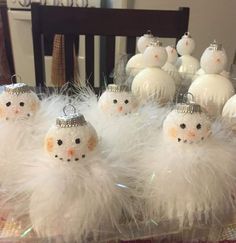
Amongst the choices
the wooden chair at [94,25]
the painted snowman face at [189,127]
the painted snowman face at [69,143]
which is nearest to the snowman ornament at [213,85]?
the painted snowman face at [189,127]

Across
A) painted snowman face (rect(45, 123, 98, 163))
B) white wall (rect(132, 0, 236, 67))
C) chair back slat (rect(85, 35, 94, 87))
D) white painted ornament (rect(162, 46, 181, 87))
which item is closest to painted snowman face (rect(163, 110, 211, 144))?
painted snowman face (rect(45, 123, 98, 163))

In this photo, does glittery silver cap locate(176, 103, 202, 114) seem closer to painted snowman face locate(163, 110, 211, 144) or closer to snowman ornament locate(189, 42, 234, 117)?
painted snowman face locate(163, 110, 211, 144)

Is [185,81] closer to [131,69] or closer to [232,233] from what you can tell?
[131,69]

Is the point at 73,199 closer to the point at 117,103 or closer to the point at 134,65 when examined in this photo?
the point at 117,103

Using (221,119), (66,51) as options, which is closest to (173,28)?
(66,51)

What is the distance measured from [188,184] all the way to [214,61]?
315 mm

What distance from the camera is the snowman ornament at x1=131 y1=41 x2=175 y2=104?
0.62m

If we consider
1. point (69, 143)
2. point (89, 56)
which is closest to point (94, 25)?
point (89, 56)

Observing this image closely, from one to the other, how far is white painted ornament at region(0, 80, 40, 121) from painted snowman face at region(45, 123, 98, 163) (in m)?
0.10

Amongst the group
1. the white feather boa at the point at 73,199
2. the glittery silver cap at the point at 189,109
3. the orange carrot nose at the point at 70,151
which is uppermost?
the glittery silver cap at the point at 189,109

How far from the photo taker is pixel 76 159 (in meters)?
0.35

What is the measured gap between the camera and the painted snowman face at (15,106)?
1.40 ft

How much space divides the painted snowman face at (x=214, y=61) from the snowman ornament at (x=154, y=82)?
0.24 ft

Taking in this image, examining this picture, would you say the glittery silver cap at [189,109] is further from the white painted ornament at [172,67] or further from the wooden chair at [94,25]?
the wooden chair at [94,25]
